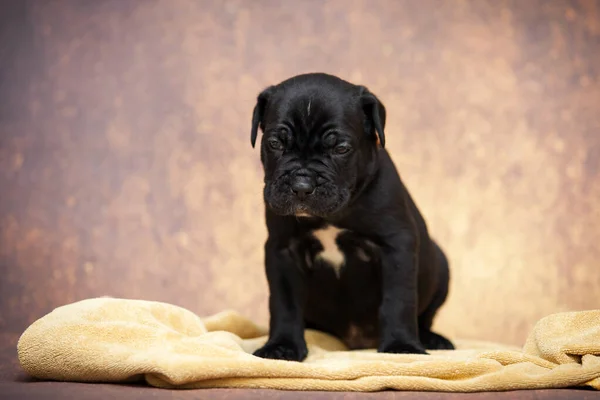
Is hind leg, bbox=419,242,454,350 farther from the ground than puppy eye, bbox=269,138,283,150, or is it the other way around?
puppy eye, bbox=269,138,283,150

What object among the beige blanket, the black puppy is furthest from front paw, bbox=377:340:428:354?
the beige blanket

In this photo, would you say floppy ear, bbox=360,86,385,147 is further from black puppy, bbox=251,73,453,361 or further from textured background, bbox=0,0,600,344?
textured background, bbox=0,0,600,344

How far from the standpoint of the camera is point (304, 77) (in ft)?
10.9

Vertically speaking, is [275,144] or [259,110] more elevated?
[259,110]

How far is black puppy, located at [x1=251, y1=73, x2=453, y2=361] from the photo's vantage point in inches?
123

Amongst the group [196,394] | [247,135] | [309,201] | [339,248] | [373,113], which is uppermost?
[247,135]

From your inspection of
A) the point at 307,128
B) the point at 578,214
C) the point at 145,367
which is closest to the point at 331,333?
the point at 307,128

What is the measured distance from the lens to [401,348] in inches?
123

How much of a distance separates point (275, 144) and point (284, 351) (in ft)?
2.36

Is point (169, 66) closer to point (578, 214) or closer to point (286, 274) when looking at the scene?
point (286, 274)

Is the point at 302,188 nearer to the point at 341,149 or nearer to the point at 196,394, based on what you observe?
the point at 341,149

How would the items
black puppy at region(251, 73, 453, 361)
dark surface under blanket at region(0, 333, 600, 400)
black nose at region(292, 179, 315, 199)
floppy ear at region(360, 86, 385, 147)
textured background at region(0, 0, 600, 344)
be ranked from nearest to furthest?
dark surface under blanket at region(0, 333, 600, 400) → black nose at region(292, 179, 315, 199) → black puppy at region(251, 73, 453, 361) → floppy ear at region(360, 86, 385, 147) → textured background at region(0, 0, 600, 344)

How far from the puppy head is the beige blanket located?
54cm

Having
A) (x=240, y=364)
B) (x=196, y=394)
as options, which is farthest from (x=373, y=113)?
(x=196, y=394)
